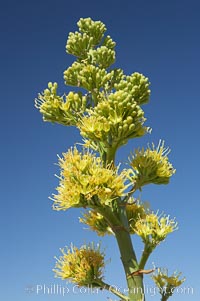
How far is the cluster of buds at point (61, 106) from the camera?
987 cm

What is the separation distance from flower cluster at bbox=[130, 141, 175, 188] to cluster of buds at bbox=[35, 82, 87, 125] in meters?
1.67

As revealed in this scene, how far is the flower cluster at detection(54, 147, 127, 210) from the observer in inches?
332

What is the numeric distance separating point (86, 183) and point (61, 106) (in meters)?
2.35

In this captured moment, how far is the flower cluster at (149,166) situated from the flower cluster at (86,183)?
63 cm

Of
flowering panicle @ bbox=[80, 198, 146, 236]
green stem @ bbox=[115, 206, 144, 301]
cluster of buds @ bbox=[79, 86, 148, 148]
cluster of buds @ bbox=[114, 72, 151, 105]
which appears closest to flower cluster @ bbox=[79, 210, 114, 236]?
flowering panicle @ bbox=[80, 198, 146, 236]

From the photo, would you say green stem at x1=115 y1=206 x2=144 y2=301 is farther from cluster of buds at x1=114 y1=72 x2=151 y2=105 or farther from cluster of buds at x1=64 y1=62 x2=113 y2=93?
cluster of buds at x1=64 y1=62 x2=113 y2=93

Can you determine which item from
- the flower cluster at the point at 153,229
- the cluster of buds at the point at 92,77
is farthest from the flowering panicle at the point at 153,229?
the cluster of buds at the point at 92,77

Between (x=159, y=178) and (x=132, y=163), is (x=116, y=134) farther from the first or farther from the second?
(x=159, y=178)

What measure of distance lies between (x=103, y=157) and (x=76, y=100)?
1.42 m

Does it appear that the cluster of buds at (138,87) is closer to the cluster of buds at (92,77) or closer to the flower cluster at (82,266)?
the cluster of buds at (92,77)

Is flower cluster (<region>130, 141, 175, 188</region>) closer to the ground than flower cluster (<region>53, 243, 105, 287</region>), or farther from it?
farther from it

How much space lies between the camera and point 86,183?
8.41m

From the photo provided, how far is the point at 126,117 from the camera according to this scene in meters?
8.95

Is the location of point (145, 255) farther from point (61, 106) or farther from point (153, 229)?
point (61, 106)
